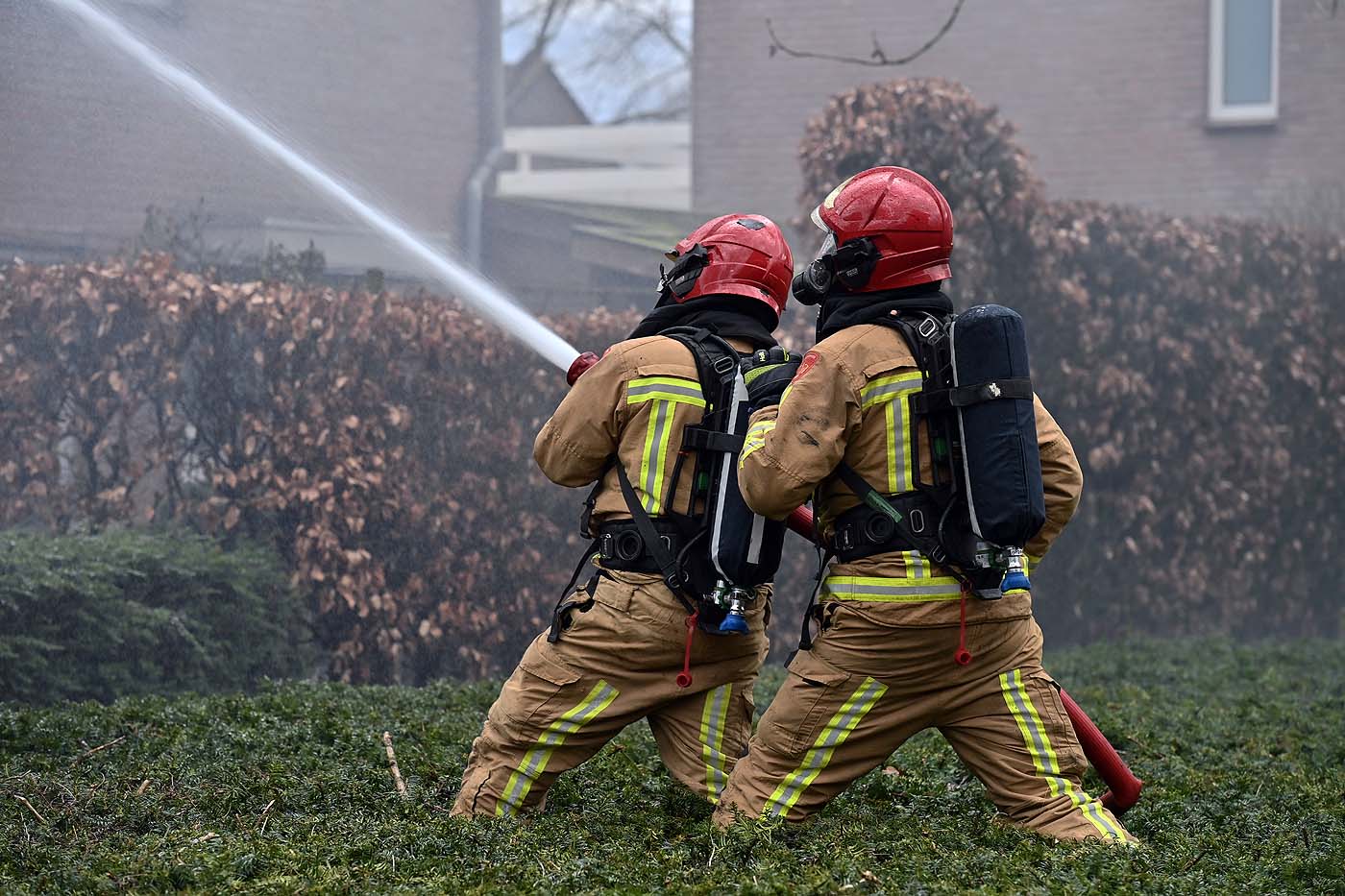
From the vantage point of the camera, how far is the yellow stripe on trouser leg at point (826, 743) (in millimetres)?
3861

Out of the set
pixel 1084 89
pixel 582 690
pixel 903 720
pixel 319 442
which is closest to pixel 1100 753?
pixel 903 720

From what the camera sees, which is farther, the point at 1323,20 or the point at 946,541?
the point at 1323,20

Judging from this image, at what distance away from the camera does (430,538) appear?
25.7ft

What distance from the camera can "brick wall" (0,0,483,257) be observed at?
271 inches

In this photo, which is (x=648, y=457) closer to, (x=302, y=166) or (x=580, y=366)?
(x=580, y=366)

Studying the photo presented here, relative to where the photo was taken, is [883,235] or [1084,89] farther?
[1084,89]

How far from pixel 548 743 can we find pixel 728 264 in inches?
58.0

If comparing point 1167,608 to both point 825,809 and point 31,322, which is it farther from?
point 31,322

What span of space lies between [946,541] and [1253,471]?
23.1 ft

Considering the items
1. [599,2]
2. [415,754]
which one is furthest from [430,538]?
[599,2]

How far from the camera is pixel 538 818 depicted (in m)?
4.11

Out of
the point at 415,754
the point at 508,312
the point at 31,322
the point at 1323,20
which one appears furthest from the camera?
the point at 1323,20

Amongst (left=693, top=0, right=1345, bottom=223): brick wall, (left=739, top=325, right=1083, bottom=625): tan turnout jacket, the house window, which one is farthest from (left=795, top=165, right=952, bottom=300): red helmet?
the house window

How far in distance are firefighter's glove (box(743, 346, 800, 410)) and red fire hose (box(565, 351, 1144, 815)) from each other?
41cm
